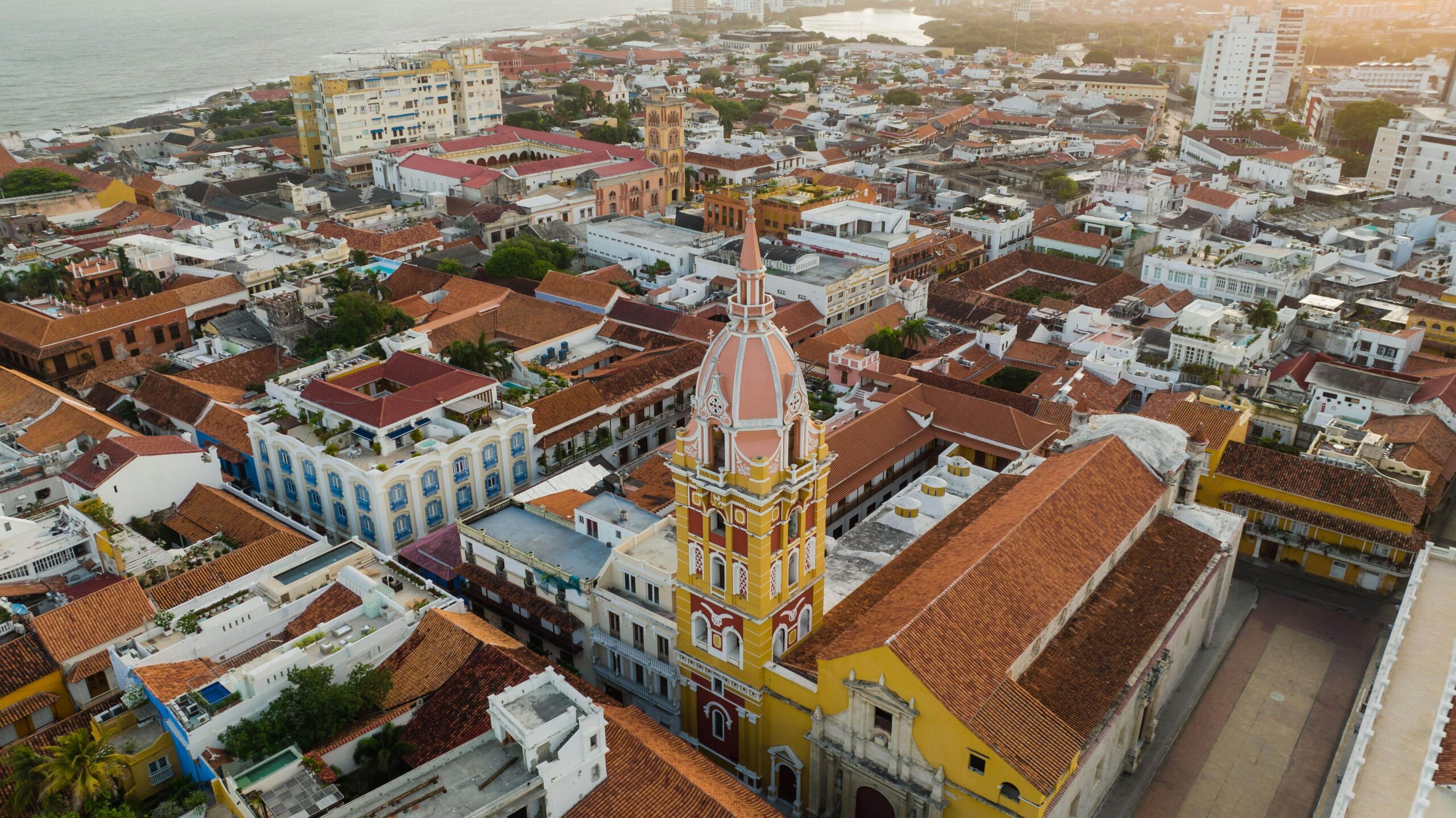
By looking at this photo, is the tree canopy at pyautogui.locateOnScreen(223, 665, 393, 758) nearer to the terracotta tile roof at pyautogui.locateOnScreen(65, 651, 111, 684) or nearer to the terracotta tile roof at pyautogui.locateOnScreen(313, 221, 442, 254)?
the terracotta tile roof at pyautogui.locateOnScreen(65, 651, 111, 684)

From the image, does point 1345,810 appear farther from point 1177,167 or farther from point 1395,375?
point 1177,167

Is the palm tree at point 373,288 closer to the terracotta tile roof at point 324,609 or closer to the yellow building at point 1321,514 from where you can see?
the terracotta tile roof at point 324,609

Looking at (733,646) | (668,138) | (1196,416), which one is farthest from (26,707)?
(668,138)

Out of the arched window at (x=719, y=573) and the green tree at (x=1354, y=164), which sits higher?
the arched window at (x=719, y=573)

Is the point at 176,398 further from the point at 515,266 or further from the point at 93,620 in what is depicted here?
the point at 515,266

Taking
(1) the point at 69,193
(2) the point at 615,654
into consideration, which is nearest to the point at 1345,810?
(2) the point at 615,654

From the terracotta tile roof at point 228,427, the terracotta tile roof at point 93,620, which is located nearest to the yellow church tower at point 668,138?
the terracotta tile roof at point 228,427
